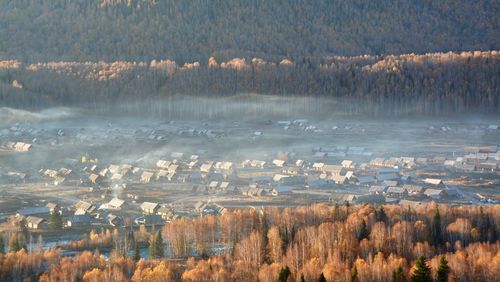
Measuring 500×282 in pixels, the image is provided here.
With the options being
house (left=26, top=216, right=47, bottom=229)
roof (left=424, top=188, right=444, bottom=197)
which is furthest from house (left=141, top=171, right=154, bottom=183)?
roof (left=424, top=188, right=444, bottom=197)

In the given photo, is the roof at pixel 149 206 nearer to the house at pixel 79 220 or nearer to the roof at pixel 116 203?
the roof at pixel 116 203

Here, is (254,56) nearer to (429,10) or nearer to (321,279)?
(429,10)

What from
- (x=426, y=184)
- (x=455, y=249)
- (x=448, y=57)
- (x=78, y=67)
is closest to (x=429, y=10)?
(x=448, y=57)

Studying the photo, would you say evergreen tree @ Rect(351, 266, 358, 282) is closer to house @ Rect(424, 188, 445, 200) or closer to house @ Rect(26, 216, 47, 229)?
house @ Rect(26, 216, 47, 229)

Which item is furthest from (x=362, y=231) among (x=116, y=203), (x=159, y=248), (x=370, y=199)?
(x=116, y=203)

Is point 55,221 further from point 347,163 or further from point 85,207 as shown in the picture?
point 347,163

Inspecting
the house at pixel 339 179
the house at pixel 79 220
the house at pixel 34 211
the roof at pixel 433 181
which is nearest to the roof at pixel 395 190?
the roof at pixel 433 181

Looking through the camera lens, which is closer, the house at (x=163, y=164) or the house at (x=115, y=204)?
the house at (x=115, y=204)
